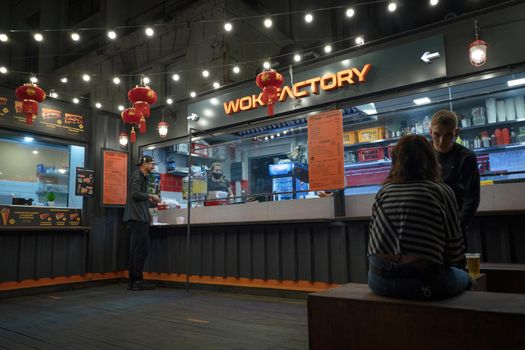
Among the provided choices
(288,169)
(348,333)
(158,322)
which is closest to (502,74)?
(288,169)

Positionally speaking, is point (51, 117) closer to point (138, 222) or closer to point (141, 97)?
point (141, 97)

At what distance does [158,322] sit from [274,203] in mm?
2384

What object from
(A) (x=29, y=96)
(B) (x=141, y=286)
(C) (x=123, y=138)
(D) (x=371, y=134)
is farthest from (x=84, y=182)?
(D) (x=371, y=134)

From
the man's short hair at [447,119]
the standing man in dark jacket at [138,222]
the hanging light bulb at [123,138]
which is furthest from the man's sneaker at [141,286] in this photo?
the man's short hair at [447,119]

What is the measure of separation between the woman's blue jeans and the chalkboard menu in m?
5.89

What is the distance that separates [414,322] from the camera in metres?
1.70

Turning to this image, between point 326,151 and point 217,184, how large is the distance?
222 cm

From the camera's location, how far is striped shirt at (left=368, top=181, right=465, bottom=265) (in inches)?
68.0

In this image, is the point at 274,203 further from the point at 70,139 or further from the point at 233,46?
Answer: the point at 233,46

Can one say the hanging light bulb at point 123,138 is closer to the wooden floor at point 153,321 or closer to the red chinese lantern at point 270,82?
the wooden floor at point 153,321

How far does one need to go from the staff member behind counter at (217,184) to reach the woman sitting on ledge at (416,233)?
4637mm

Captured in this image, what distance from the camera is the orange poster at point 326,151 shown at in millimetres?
4906

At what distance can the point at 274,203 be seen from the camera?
5570 mm

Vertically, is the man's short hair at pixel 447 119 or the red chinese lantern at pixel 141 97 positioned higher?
the red chinese lantern at pixel 141 97
